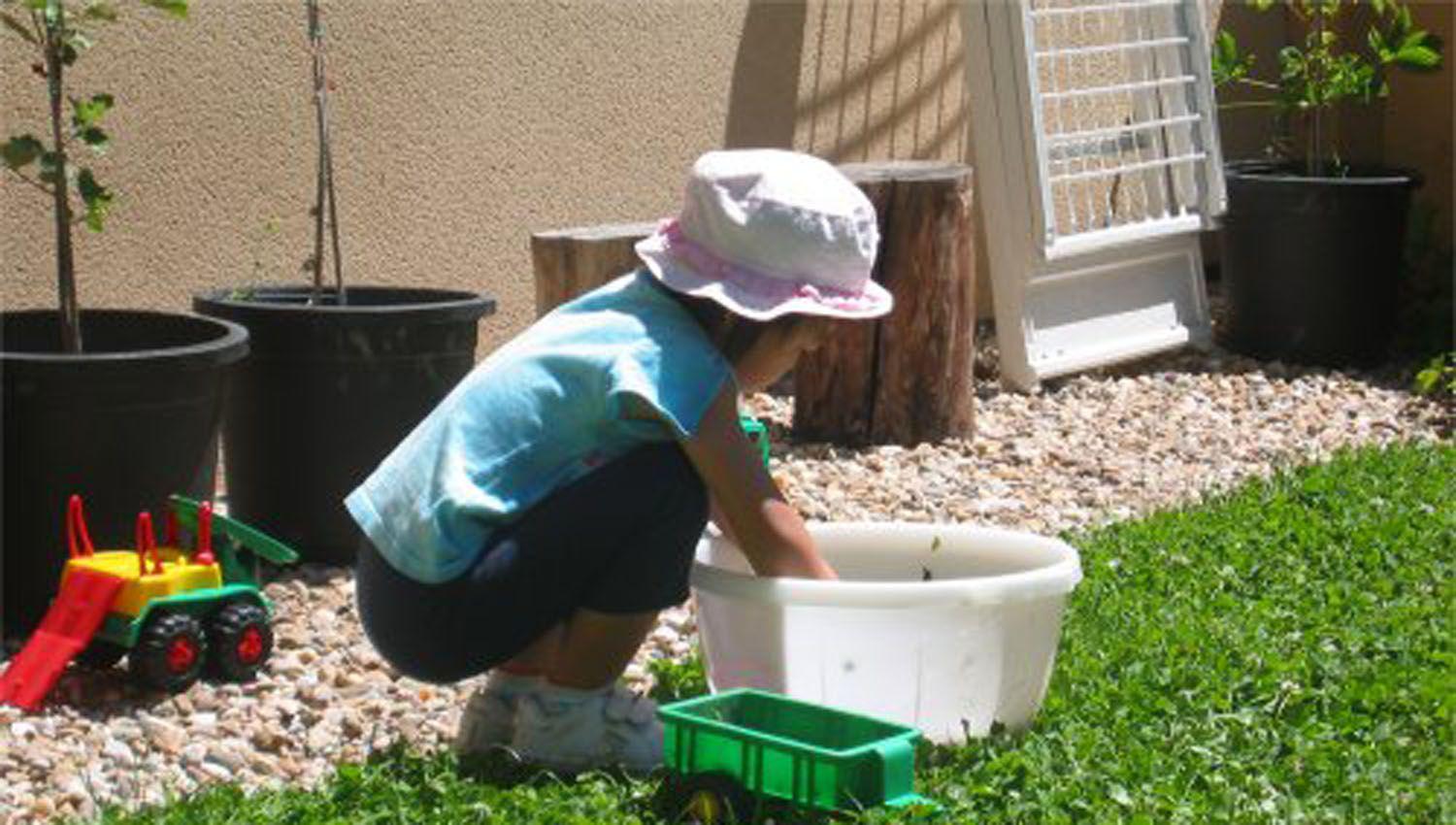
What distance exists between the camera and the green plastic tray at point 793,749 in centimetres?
350

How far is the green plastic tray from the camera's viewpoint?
11.5 feet

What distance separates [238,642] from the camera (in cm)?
463

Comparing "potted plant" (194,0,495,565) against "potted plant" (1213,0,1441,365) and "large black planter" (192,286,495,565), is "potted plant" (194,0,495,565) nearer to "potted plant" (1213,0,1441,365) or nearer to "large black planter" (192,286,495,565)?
"large black planter" (192,286,495,565)

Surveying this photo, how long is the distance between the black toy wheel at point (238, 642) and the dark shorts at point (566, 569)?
0.82 metres

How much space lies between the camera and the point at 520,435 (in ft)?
12.6

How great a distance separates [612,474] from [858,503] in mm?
2611

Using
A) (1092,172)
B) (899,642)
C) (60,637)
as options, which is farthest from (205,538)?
(1092,172)

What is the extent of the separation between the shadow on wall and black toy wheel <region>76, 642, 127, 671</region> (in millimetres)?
3564

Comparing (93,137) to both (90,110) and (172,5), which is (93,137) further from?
(172,5)

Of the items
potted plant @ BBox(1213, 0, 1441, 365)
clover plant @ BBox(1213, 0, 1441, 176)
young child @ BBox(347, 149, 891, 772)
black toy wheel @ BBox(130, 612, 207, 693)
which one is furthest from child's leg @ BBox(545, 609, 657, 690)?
clover plant @ BBox(1213, 0, 1441, 176)

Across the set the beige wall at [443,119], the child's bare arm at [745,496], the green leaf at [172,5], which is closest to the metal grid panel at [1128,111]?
the beige wall at [443,119]

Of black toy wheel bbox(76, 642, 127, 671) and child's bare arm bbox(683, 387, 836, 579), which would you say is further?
black toy wheel bbox(76, 642, 127, 671)

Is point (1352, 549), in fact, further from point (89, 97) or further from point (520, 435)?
point (89, 97)

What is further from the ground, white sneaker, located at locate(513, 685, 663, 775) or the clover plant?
the clover plant
